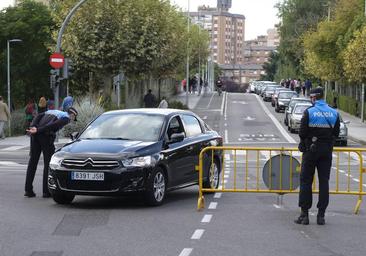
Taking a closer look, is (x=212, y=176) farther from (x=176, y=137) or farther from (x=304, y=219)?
(x=304, y=219)

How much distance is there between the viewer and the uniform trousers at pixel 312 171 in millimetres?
11031

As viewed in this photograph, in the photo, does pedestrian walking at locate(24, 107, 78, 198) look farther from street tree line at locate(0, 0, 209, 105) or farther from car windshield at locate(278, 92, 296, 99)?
car windshield at locate(278, 92, 296, 99)

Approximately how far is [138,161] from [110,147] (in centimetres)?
49

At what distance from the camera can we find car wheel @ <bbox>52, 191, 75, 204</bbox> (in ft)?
40.7

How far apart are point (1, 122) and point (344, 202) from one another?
20.4m

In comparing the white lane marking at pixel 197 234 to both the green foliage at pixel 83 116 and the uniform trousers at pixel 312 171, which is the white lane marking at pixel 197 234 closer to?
the uniform trousers at pixel 312 171

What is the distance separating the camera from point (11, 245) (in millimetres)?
9234

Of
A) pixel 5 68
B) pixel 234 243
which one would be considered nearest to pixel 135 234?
→ pixel 234 243

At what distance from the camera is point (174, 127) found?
13.6 meters

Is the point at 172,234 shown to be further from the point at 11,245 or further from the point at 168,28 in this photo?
the point at 168,28

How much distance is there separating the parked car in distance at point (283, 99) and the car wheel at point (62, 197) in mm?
47650

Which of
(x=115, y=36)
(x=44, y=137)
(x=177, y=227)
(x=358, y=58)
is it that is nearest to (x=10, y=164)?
(x=44, y=137)

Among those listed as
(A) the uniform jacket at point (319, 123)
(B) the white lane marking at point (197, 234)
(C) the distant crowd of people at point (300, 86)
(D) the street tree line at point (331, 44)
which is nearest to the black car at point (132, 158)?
(B) the white lane marking at point (197, 234)

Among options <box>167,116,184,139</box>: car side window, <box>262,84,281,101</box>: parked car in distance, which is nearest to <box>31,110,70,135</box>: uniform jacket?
<box>167,116,184,139</box>: car side window
